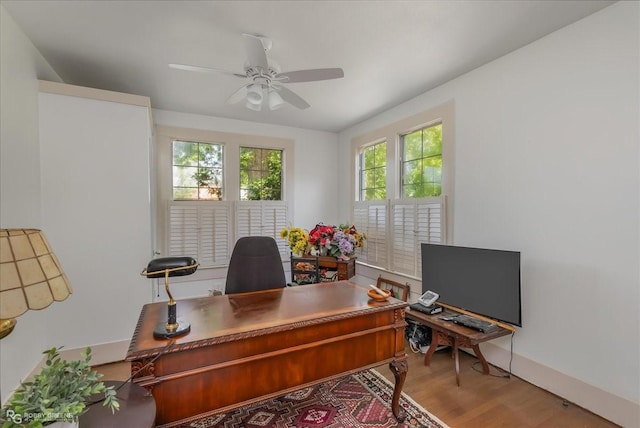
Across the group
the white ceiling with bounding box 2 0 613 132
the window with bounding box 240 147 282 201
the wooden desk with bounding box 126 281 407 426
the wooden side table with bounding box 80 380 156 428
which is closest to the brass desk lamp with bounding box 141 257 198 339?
the wooden desk with bounding box 126 281 407 426

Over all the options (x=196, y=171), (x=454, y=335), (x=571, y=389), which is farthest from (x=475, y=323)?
(x=196, y=171)

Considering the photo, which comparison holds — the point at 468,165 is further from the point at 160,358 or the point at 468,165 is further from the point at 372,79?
the point at 160,358

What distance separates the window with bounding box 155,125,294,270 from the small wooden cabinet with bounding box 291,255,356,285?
3.71ft

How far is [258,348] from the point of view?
54.4 inches

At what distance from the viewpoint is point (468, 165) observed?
2734 millimetres

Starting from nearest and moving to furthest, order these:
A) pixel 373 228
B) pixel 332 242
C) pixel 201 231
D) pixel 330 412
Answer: pixel 330 412 < pixel 332 242 < pixel 201 231 < pixel 373 228

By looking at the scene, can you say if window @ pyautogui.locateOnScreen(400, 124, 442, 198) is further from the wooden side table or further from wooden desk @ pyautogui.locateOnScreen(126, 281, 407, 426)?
the wooden side table

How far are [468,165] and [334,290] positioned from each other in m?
1.77

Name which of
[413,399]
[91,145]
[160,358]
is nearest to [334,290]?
[413,399]

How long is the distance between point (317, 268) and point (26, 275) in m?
2.48

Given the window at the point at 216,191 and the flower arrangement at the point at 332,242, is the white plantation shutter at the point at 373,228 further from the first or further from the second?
the window at the point at 216,191

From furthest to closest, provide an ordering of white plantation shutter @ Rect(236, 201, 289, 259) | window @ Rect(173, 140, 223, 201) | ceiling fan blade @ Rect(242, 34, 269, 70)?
white plantation shutter @ Rect(236, 201, 289, 259) < window @ Rect(173, 140, 223, 201) < ceiling fan blade @ Rect(242, 34, 269, 70)

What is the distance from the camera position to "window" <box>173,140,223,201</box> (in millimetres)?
3768

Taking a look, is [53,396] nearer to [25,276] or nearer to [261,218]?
[25,276]
